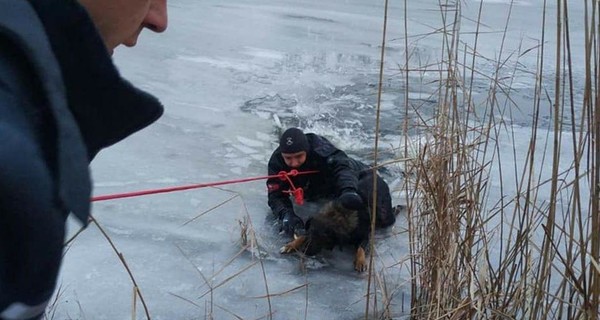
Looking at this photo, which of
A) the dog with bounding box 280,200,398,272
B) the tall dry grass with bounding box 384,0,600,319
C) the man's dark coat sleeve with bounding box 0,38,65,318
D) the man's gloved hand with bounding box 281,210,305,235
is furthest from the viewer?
the man's gloved hand with bounding box 281,210,305,235

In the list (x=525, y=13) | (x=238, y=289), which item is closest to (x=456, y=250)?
(x=238, y=289)

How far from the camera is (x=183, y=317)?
6.64ft

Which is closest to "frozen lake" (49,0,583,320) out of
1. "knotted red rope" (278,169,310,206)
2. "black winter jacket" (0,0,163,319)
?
"knotted red rope" (278,169,310,206)

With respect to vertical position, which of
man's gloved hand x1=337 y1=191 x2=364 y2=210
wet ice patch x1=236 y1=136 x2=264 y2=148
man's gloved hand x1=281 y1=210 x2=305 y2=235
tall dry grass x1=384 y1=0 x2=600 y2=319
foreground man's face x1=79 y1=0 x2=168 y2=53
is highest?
foreground man's face x1=79 y1=0 x2=168 y2=53

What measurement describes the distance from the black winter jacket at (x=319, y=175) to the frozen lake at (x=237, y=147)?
10cm

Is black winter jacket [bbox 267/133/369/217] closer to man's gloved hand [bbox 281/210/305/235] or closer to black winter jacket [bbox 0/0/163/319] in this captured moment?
man's gloved hand [bbox 281/210/305/235]

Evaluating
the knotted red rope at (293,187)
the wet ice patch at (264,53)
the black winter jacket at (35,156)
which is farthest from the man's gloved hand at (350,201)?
the wet ice patch at (264,53)

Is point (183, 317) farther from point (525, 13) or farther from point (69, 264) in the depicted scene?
point (525, 13)

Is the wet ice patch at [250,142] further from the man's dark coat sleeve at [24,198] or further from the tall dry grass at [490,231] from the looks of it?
the man's dark coat sleeve at [24,198]

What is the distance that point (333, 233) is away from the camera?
8.09 ft

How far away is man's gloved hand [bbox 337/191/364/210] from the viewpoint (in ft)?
8.30

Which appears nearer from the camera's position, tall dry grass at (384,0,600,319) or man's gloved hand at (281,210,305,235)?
tall dry grass at (384,0,600,319)

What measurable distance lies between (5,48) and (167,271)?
6.50 ft

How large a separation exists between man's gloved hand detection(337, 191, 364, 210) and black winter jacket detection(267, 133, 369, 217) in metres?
0.09
